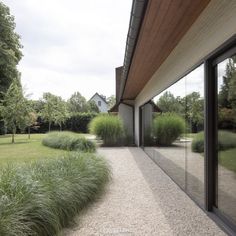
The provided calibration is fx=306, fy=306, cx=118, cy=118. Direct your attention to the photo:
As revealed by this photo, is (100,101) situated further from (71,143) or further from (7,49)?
(71,143)

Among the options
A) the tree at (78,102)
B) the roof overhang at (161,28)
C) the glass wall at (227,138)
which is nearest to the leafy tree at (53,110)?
the roof overhang at (161,28)

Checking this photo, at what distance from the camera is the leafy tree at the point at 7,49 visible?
84.9 ft

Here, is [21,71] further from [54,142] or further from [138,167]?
[138,167]

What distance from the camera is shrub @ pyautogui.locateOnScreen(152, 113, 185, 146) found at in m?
6.63

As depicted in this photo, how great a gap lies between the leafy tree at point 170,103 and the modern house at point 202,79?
0.10m

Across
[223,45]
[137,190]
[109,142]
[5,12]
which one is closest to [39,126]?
[5,12]

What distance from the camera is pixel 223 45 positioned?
370cm

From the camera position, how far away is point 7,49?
88.7 feet

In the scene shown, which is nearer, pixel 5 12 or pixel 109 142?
pixel 109 142

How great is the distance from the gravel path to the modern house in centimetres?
25

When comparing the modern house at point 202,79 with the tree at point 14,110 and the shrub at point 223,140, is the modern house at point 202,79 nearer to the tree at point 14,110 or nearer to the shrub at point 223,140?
the shrub at point 223,140

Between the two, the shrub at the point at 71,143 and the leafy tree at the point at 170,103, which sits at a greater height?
the leafy tree at the point at 170,103

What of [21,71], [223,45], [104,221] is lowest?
[104,221]

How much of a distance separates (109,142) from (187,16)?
11.1 metres
